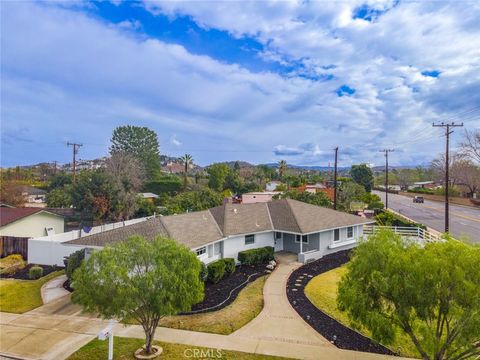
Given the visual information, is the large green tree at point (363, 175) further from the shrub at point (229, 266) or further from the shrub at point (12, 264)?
the shrub at point (12, 264)

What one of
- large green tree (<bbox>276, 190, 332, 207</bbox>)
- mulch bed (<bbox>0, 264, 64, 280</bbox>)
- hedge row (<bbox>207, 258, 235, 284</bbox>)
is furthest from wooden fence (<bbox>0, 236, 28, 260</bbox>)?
large green tree (<bbox>276, 190, 332, 207</bbox>)

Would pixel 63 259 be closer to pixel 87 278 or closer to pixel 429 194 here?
pixel 87 278

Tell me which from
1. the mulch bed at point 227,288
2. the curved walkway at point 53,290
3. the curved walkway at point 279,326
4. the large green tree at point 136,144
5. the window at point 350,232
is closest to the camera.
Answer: the curved walkway at point 279,326

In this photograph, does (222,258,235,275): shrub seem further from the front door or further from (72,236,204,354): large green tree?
(72,236,204,354): large green tree

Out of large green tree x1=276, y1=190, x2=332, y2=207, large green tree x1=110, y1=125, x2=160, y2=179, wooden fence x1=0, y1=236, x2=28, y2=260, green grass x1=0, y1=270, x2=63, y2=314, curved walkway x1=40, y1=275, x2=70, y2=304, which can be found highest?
large green tree x1=110, y1=125, x2=160, y2=179

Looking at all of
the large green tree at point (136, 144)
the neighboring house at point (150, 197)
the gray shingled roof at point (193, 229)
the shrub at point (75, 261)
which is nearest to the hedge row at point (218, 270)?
the gray shingled roof at point (193, 229)
